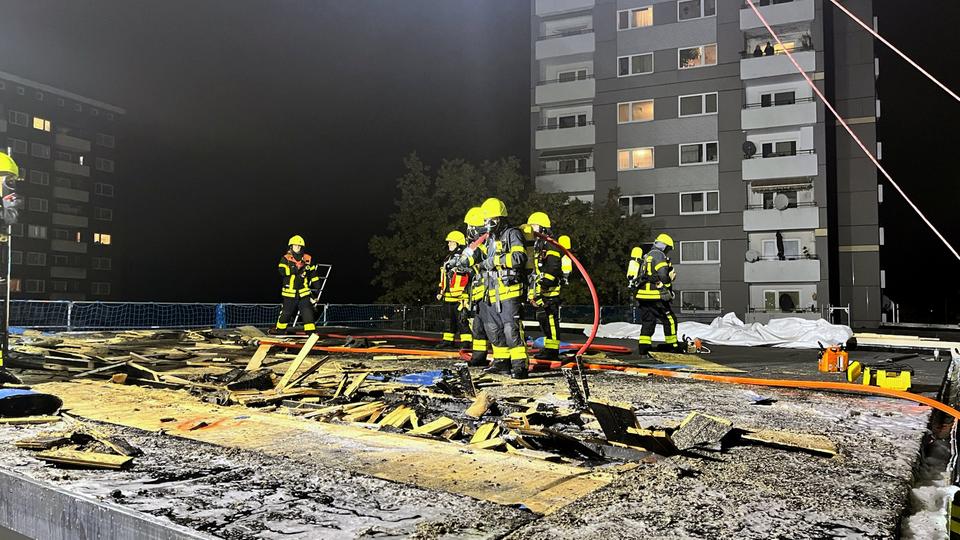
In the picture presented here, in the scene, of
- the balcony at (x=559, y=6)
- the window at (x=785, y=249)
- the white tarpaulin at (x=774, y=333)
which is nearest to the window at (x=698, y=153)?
the window at (x=785, y=249)

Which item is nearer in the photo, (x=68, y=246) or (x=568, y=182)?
(x=568, y=182)

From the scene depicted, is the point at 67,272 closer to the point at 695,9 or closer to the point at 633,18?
the point at 633,18

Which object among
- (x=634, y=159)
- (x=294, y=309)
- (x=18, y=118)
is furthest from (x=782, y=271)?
(x=18, y=118)

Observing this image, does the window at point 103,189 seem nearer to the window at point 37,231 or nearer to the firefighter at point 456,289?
the window at point 37,231

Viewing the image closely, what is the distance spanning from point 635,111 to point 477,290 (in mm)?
30098

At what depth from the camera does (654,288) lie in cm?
1179

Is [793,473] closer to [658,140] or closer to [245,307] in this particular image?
[245,307]

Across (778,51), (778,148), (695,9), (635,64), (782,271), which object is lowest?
(782,271)

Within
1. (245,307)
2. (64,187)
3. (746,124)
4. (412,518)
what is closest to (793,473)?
(412,518)

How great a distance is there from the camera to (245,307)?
2203 centimetres

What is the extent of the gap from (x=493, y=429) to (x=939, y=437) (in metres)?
3.89

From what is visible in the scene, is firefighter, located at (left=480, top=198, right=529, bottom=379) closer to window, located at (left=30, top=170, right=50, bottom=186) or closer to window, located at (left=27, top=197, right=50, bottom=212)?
window, located at (left=27, top=197, right=50, bottom=212)

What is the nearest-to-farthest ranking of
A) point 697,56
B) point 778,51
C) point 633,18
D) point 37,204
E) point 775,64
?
point 775,64 < point 778,51 < point 697,56 < point 633,18 < point 37,204

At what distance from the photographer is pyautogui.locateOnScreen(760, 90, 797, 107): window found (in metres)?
33.7
